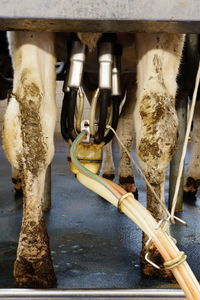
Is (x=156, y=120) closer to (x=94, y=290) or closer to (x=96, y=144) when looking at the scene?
(x=96, y=144)

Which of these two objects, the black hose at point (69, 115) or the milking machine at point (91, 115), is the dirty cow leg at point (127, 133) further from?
the black hose at point (69, 115)

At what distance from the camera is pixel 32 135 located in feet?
6.41

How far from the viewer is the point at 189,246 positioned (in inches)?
98.6

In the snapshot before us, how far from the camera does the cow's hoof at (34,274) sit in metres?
1.89

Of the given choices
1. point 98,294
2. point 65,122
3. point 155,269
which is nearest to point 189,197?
point 155,269

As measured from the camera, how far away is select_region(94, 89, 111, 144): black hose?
75.9 inches

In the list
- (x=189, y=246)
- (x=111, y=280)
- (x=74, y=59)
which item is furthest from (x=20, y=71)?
(x=189, y=246)

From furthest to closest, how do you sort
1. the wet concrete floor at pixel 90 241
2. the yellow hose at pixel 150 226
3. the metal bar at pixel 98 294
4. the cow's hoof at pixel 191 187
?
1. the cow's hoof at pixel 191 187
2. the wet concrete floor at pixel 90 241
3. the metal bar at pixel 98 294
4. the yellow hose at pixel 150 226

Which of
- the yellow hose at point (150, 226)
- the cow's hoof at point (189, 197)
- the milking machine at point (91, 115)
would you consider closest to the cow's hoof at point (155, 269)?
the milking machine at point (91, 115)

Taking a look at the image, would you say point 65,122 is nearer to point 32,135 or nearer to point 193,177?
point 32,135

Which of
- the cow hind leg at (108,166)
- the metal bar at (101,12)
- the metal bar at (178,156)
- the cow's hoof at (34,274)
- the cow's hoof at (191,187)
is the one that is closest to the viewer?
the metal bar at (101,12)

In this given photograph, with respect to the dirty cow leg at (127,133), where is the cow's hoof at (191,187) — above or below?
below

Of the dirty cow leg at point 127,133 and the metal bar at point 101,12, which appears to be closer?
the metal bar at point 101,12

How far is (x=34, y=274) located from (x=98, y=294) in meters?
0.55
